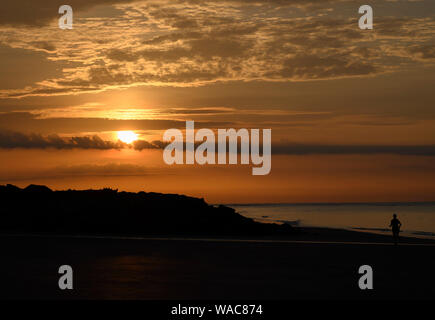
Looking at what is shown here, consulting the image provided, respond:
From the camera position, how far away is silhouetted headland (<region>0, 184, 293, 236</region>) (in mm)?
48375

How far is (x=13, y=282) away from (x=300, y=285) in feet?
30.5

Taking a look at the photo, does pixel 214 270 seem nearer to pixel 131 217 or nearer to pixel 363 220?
pixel 131 217

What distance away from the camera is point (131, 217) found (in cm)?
→ 5097

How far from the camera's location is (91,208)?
2098 inches

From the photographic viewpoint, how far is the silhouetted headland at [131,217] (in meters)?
48.4

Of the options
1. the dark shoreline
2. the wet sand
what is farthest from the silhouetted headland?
the wet sand

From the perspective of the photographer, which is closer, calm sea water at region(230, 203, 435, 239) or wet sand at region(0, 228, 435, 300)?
wet sand at region(0, 228, 435, 300)

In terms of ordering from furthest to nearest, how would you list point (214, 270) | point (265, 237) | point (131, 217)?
point (131, 217), point (265, 237), point (214, 270)

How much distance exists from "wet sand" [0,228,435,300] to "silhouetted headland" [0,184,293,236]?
11.9 m

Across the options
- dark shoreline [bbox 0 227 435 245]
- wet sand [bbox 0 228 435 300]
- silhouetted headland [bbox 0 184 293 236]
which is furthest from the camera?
silhouetted headland [bbox 0 184 293 236]

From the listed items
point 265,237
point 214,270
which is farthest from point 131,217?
point 214,270

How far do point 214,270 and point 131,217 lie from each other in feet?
92.6

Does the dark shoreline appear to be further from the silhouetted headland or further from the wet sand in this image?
the wet sand
